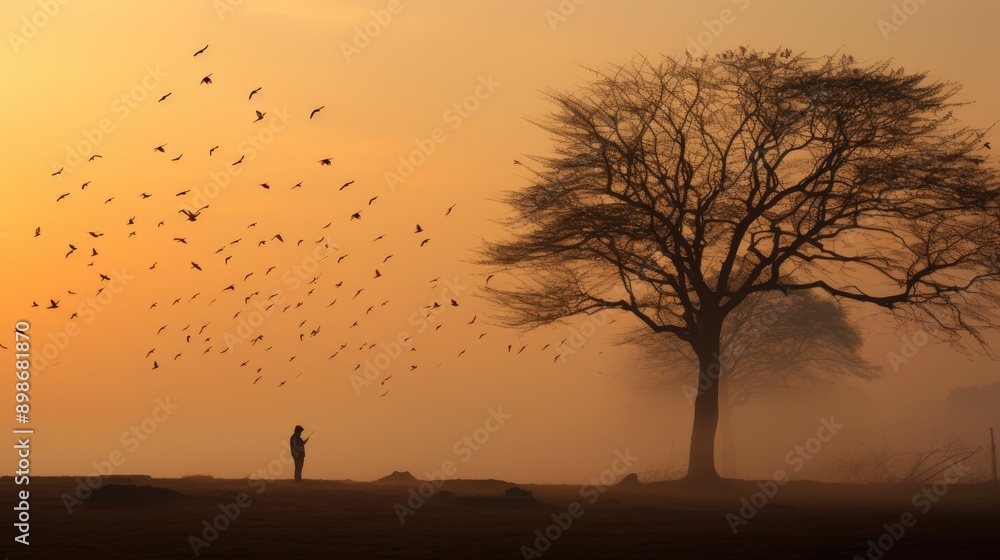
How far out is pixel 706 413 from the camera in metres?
36.1

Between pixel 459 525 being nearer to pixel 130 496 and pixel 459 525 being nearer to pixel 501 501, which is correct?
pixel 501 501

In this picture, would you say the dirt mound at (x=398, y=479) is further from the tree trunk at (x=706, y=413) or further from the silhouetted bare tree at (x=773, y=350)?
the silhouetted bare tree at (x=773, y=350)

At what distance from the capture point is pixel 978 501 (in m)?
33.3

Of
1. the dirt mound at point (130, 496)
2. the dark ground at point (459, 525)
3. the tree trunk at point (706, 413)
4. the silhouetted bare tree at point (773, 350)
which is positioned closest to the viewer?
the dark ground at point (459, 525)

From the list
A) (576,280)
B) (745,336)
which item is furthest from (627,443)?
(576,280)

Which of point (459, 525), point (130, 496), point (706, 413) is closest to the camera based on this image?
point (459, 525)

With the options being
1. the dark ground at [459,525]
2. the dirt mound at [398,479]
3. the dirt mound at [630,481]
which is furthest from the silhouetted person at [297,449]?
the dirt mound at [630,481]

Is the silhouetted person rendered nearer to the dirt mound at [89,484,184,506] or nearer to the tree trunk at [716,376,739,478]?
the dirt mound at [89,484,184,506]

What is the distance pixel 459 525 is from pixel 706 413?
51.8ft

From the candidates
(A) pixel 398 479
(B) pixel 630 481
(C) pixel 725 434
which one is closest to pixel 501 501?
(A) pixel 398 479

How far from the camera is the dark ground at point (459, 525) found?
59.0 ft

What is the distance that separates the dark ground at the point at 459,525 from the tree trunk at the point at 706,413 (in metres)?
3.34

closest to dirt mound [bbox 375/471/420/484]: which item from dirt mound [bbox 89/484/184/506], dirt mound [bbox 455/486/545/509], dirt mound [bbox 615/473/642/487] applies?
dirt mound [bbox 615/473/642/487]

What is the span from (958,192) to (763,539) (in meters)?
17.9
